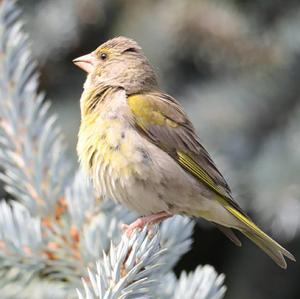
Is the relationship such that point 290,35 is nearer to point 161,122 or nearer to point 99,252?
point 161,122

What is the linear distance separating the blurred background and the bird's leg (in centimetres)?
68

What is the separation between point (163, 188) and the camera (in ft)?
10.3

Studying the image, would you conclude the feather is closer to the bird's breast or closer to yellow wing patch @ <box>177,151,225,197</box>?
yellow wing patch @ <box>177,151,225,197</box>

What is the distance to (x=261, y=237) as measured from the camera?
3125 mm

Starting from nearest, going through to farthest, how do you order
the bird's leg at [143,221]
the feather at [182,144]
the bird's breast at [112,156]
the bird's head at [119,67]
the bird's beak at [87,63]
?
1. the bird's leg at [143,221]
2. the bird's breast at [112,156]
3. the feather at [182,144]
4. the bird's head at [119,67]
5. the bird's beak at [87,63]

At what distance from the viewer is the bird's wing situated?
328cm

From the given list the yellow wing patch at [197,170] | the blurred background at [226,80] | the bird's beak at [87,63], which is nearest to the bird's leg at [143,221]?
the yellow wing patch at [197,170]

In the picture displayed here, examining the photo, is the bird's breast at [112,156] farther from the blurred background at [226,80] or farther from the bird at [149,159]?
the blurred background at [226,80]

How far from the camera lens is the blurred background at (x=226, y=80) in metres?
3.79

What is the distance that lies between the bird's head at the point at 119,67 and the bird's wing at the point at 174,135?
16 cm

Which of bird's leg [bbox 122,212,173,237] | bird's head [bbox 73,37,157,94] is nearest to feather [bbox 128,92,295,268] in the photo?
bird's head [bbox 73,37,157,94]

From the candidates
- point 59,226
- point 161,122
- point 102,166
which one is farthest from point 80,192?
point 161,122

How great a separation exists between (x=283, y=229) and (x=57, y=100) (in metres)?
1.61

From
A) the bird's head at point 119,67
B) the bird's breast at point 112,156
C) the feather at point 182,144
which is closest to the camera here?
the bird's breast at point 112,156
